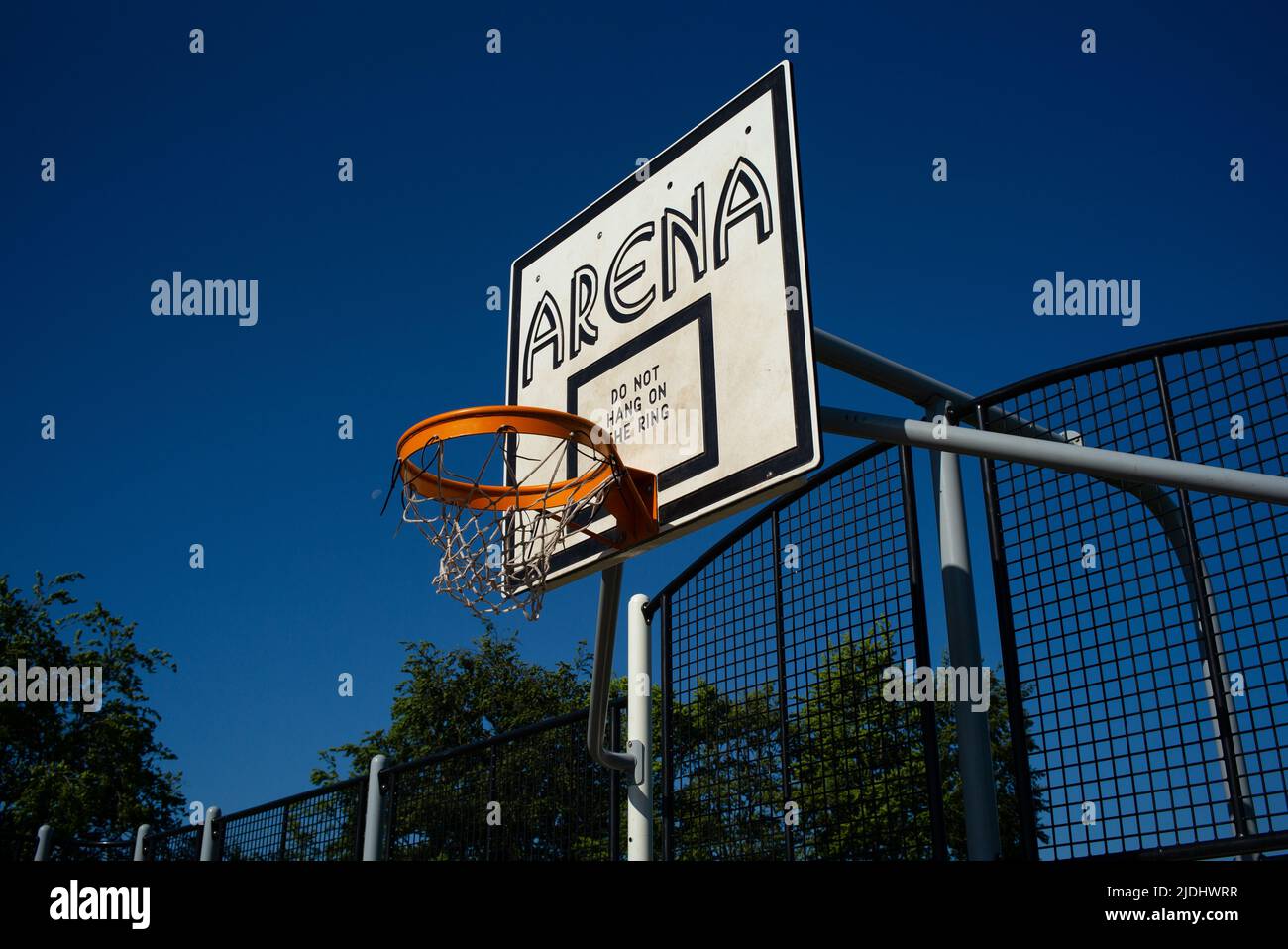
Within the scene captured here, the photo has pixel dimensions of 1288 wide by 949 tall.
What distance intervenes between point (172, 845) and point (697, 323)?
10.5 m

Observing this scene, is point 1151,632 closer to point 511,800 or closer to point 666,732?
point 666,732

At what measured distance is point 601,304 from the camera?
17.4 ft

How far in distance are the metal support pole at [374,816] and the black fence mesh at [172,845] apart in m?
3.47

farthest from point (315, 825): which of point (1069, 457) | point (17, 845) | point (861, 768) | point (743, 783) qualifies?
point (17, 845)

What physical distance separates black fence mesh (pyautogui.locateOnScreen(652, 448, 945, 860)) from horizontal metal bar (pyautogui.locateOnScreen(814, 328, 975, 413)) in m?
0.38

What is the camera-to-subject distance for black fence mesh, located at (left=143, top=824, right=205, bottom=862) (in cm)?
1179

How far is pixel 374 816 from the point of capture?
29.5 ft

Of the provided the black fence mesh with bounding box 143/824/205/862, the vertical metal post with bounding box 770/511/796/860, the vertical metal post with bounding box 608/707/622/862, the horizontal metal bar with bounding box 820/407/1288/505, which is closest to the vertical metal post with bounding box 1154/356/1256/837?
the horizontal metal bar with bounding box 820/407/1288/505

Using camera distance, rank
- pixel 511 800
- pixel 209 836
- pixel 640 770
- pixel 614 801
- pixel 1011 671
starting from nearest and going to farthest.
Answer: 1. pixel 1011 671
2. pixel 640 770
3. pixel 614 801
4. pixel 511 800
5. pixel 209 836

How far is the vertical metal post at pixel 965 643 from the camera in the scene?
436 cm

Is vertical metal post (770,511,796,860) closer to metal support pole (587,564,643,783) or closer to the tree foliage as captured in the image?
the tree foliage
